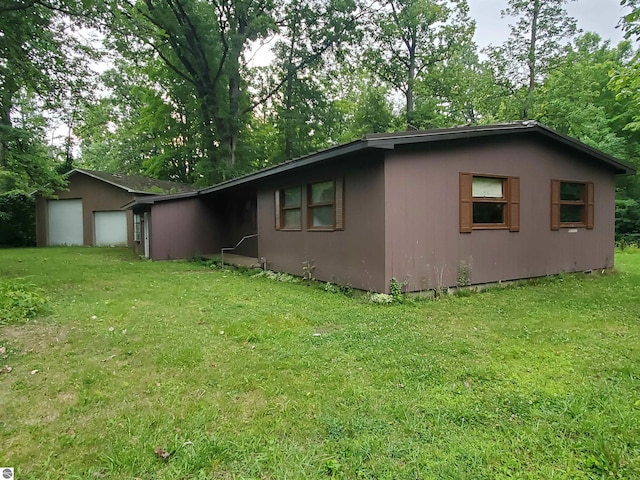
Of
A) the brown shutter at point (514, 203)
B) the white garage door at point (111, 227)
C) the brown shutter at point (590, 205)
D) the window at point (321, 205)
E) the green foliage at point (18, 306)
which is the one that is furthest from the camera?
the white garage door at point (111, 227)

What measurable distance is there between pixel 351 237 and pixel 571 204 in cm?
507

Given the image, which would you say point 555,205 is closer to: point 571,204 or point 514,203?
point 571,204

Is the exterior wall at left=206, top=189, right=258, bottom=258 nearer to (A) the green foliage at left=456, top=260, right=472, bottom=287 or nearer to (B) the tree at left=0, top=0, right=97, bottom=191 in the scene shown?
(B) the tree at left=0, top=0, right=97, bottom=191

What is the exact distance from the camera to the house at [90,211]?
18.7m

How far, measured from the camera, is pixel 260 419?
245 cm

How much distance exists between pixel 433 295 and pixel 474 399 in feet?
12.1

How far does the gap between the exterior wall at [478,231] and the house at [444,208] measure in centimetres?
2

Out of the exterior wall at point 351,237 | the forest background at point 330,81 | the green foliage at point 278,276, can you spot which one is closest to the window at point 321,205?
the exterior wall at point 351,237

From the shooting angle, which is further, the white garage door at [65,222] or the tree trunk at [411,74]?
the tree trunk at [411,74]

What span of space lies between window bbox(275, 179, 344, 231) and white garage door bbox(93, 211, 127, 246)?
13.2 metres

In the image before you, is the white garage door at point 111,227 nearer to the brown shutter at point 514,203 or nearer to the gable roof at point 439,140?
the gable roof at point 439,140

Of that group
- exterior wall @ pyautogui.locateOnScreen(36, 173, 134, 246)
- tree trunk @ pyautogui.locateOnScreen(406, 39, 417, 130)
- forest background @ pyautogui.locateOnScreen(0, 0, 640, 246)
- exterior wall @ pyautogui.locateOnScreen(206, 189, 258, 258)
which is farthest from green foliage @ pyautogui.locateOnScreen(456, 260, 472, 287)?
exterior wall @ pyautogui.locateOnScreen(36, 173, 134, 246)

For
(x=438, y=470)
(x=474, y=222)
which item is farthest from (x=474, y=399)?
(x=474, y=222)

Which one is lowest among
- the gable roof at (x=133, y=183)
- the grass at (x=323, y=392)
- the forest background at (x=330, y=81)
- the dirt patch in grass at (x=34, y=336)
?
the grass at (x=323, y=392)
